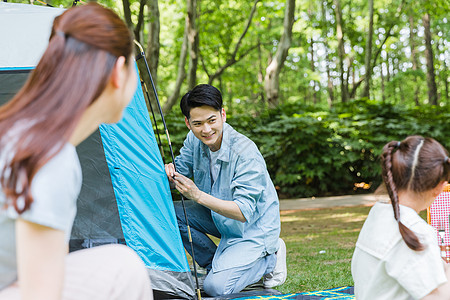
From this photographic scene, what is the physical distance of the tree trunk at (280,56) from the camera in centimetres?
829

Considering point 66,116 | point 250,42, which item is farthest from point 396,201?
point 250,42

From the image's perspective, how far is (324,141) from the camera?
7785 millimetres

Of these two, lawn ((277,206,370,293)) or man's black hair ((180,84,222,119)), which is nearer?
man's black hair ((180,84,222,119))

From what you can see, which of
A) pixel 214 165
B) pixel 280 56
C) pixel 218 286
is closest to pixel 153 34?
pixel 280 56

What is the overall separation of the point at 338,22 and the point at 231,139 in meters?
9.55

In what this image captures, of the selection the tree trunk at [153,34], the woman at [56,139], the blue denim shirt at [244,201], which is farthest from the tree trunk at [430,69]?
the woman at [56,139]

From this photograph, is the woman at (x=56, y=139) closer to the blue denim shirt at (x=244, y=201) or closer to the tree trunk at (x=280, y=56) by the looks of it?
the blue denim shirt at (x=244, y=201)

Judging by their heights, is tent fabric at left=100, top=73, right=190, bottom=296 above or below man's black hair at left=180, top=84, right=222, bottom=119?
below

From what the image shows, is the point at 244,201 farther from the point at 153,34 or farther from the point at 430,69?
the point at 430,69

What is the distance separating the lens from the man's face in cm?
275

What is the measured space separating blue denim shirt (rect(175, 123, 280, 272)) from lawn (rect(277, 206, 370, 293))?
368mm

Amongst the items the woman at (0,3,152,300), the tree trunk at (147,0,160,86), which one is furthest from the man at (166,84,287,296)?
the tree trunk at (147,0,160,86)

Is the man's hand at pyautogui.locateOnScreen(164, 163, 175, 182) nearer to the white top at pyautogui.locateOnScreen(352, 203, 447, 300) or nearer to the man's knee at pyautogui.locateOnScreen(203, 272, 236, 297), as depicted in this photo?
the man's knee at pyautogui.locateOnScreen(203, 272, 236, 297)

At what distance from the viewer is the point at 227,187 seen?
2900mm
